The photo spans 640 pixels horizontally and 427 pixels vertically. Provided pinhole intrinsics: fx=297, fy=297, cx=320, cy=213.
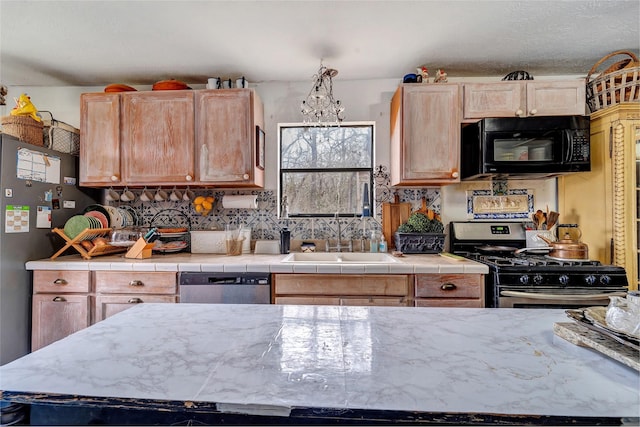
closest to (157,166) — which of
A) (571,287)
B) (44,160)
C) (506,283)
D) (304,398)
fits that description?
(44,160)

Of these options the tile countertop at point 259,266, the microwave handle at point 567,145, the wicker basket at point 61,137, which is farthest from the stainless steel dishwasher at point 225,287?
the microwave handle at point 567,145

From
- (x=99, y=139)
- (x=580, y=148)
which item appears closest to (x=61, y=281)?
(x=99, y=139)

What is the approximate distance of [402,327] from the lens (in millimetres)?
919

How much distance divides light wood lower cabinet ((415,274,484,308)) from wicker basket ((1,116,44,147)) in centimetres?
304

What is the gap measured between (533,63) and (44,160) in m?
3.92

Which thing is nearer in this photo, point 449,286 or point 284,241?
point 449,286

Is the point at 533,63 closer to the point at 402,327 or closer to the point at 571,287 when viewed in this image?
the point at 571,287

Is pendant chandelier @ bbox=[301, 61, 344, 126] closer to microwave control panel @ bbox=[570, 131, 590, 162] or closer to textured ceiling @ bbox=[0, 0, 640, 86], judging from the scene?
textured ceiling @ bbox=[0, 0, 640, 86]

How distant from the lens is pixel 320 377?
0.62 m

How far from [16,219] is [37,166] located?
40 centimetres

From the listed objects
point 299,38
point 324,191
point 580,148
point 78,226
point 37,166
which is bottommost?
point 78,226

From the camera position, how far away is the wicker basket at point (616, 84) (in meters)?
2.11

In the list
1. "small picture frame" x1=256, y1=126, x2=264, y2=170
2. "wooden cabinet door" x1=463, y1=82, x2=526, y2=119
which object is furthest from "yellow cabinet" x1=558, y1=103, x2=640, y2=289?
"small picture frame" x1=256, y1=126, x2=264, y2=170

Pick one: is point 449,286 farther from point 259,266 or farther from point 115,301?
point 115,301
